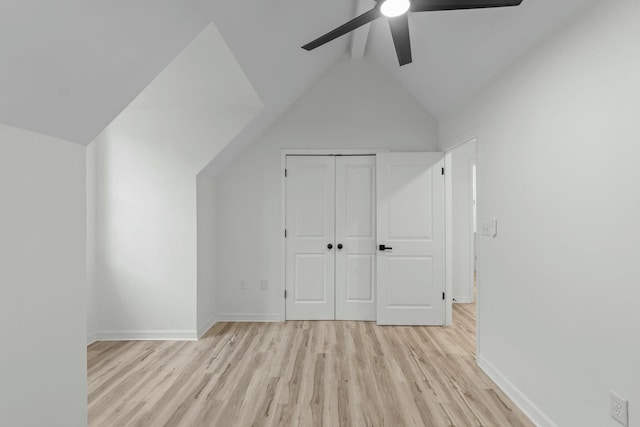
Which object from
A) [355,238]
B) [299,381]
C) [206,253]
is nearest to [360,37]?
[355,238]

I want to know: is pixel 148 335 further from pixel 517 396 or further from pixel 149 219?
pixel 517 396

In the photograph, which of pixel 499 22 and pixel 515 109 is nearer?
pixel 499 22

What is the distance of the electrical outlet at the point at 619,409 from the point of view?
143 centimetres

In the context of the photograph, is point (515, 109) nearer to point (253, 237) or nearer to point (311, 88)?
point (311, 88)

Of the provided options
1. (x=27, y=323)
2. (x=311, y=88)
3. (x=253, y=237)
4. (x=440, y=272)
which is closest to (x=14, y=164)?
(x=27, y=323)

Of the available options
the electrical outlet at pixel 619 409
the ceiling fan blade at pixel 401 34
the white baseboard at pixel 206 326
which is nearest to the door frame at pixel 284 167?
the white baseboard at pixel 206 326

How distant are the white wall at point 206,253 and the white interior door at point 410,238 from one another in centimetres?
192

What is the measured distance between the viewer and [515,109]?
2236 mm

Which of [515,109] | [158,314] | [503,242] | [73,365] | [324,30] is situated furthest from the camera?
[158,314]

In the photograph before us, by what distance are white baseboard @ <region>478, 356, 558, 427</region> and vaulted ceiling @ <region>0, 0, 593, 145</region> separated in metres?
2.28

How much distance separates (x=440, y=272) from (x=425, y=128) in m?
1.68

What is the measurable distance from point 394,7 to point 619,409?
2100 millimetres

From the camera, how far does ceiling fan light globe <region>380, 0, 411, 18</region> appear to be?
4.97 feet

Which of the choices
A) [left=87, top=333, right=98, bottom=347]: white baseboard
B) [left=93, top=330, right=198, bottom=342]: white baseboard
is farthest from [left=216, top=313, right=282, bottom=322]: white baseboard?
[left=87, top=333, right=98, bottom=347]: white baseboard
